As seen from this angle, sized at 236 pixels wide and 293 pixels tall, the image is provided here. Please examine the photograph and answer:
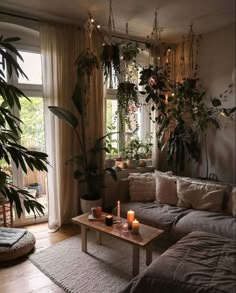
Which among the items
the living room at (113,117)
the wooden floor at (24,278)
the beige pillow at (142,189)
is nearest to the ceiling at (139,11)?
the living room at (113,117)

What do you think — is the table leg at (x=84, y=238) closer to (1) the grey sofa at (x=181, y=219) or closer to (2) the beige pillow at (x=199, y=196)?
(1) the grey sofa at (x=181, y=219)

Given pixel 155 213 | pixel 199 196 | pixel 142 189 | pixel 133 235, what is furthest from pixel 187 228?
pixel 142 189

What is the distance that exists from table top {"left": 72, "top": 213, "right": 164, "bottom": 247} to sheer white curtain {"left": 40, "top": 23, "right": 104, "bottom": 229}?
0.71 metres

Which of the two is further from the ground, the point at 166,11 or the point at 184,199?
the point at 166,11

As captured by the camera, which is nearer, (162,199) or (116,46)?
(116,46)

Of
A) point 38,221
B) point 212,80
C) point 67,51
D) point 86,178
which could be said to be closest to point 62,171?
point 86,178

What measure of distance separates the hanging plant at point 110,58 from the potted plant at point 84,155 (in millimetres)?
390

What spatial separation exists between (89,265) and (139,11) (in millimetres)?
2569

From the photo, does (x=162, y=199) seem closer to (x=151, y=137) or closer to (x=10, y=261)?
(x=151, y=137)

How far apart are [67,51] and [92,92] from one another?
549 mm

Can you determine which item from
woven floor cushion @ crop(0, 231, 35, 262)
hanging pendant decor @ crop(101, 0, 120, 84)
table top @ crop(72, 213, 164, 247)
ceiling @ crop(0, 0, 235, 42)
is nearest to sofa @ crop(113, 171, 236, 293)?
table top @ crop(72, 213, 164, 247)

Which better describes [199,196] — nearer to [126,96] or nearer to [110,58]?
[126,96]

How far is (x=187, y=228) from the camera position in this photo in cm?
237

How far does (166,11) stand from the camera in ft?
8.91
